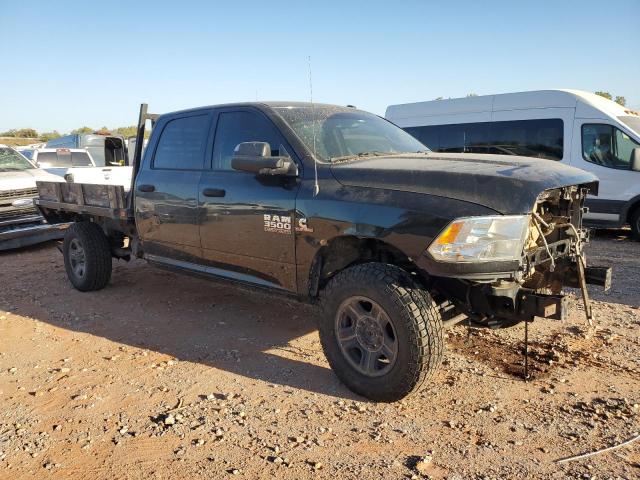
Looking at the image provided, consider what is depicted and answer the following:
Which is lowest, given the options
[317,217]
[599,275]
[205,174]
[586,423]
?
[586,423]

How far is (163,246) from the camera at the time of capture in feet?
17.0

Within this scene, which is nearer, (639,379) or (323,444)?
(323,444)

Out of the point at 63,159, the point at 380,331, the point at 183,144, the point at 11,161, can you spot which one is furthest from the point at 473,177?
the point at 63,159

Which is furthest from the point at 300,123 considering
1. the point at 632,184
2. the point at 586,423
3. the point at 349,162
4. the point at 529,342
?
the point at 632,184

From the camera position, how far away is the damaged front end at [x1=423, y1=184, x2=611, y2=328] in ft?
10.1

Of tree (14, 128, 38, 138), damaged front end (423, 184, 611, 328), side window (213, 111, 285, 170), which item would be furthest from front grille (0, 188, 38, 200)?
tree (14, 128, 38, 138)

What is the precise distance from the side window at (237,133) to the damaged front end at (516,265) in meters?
1.70

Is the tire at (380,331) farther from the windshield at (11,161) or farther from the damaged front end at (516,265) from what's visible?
the windshield at (11,161)

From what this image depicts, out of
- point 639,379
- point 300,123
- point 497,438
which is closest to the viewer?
point 497,438

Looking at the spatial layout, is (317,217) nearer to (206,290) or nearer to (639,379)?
(639,379)

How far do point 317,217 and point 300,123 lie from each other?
3.02ft

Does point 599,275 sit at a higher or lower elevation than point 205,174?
lower

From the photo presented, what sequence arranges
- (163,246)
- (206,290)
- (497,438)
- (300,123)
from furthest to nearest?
(206,290) → (163,246) → (300,123) → (497,438)

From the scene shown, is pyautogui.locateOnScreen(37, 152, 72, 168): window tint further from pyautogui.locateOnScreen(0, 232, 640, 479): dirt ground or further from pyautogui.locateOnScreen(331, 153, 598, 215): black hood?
pyautogui.locateOnScreen(331, 153, 598, 215): black hood
